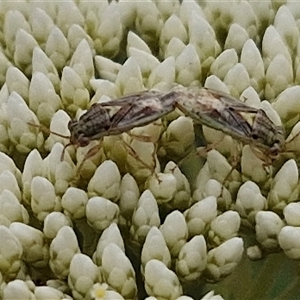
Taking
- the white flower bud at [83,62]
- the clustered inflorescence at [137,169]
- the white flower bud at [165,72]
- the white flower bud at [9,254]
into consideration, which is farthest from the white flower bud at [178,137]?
the white flower bud at [9,254]

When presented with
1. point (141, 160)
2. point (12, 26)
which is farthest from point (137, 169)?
point (12, 26)

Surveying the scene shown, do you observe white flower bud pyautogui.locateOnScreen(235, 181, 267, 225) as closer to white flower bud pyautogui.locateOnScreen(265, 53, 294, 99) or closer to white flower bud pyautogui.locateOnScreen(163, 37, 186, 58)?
white flower bud pyautogui.locateOnScreen(265, 53, 294, 99)

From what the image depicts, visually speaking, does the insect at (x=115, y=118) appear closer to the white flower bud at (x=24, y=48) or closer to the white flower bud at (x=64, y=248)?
the white flower bud at (x=64, y=248)

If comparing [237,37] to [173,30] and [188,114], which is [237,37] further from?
[188,114]

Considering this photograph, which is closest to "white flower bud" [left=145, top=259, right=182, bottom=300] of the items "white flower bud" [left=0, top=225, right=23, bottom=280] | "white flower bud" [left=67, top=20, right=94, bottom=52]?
"white flower bud" [left=0, top=225, right=23, bottom=280]

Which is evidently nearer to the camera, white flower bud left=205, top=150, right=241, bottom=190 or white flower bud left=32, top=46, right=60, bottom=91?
white flower bud left=205, top=150, right=241, bottom=190

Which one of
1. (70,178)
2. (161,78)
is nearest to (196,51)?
(161,78)

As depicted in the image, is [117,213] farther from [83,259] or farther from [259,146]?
[259,146]
